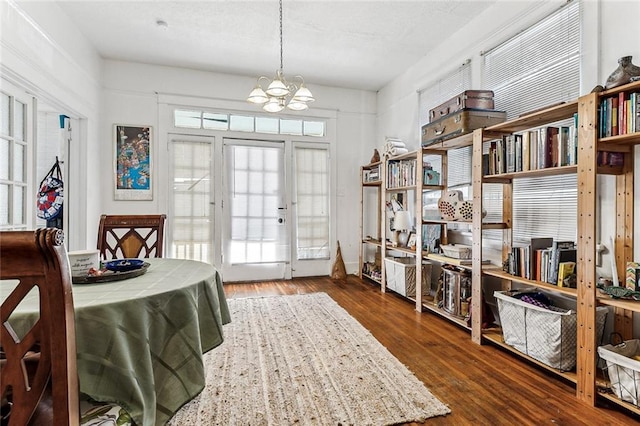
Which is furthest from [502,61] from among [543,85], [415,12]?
[415,12]

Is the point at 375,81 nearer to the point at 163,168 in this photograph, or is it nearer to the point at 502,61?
the point at 502,61

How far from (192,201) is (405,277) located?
293 centimetres

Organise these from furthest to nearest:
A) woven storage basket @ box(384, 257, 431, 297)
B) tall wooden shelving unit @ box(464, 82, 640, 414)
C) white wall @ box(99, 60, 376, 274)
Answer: white wall @ box(99, 60, 376, 274) < woven storage basket @ box(384, 257, 431, 297) < tall wooden shelving unit @ box(464, 82, 640, 414)

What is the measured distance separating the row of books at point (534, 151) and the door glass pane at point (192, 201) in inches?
137

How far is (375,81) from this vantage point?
491 cm

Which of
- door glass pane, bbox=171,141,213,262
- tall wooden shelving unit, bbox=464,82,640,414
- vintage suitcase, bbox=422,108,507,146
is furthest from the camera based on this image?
door glass pane, bbox=171,141,213,262

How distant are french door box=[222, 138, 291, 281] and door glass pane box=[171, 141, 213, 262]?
9.3 inches

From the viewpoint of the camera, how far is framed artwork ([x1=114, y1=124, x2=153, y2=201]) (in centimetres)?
429

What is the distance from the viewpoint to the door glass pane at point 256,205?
187 inches

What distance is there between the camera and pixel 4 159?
2.52 metres

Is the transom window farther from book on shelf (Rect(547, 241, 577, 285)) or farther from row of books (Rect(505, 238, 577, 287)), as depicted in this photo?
book on shelf (Rect(547, 241, 577, 285))

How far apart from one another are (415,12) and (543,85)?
1321mm

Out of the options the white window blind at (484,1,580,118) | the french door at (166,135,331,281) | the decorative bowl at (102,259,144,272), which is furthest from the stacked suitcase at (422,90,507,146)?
the decorative bowl at (102,259,144,272)

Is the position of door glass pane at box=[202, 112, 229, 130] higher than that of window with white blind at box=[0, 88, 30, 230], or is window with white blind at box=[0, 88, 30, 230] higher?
door glass pane at box=[202, 112, 229, 130]
